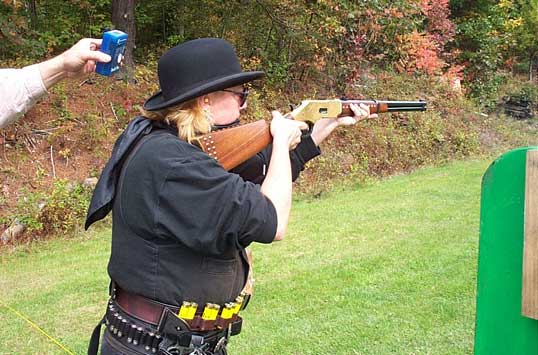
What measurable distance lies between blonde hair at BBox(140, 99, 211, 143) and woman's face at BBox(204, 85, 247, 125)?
44mm

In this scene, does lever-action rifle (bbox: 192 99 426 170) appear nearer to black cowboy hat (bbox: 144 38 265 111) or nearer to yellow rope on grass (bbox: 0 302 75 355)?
black cowboy hat (bbox: 144 38 265 111)

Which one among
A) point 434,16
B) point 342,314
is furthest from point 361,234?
point 434,16

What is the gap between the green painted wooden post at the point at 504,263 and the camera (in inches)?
64.6

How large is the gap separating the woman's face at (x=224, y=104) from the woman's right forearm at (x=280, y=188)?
0.27m

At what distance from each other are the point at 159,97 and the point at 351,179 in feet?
35.5

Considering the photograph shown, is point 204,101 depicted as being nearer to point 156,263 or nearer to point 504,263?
point 156,263

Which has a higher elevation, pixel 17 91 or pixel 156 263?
pixel 17 91

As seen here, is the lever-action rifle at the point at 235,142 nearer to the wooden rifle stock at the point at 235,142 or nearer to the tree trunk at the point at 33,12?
the wooden rifle stock at the point at 235,142

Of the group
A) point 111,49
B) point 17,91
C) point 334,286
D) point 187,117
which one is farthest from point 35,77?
point 334,286

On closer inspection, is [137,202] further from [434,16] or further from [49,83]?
[434,16]

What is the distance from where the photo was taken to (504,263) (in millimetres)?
1674

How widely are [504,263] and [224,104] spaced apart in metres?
1.37

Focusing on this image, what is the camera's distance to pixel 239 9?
15.8m

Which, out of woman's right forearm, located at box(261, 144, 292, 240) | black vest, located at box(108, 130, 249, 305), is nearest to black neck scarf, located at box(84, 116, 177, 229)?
black vest, located at box(108, 130, 249, 305)
